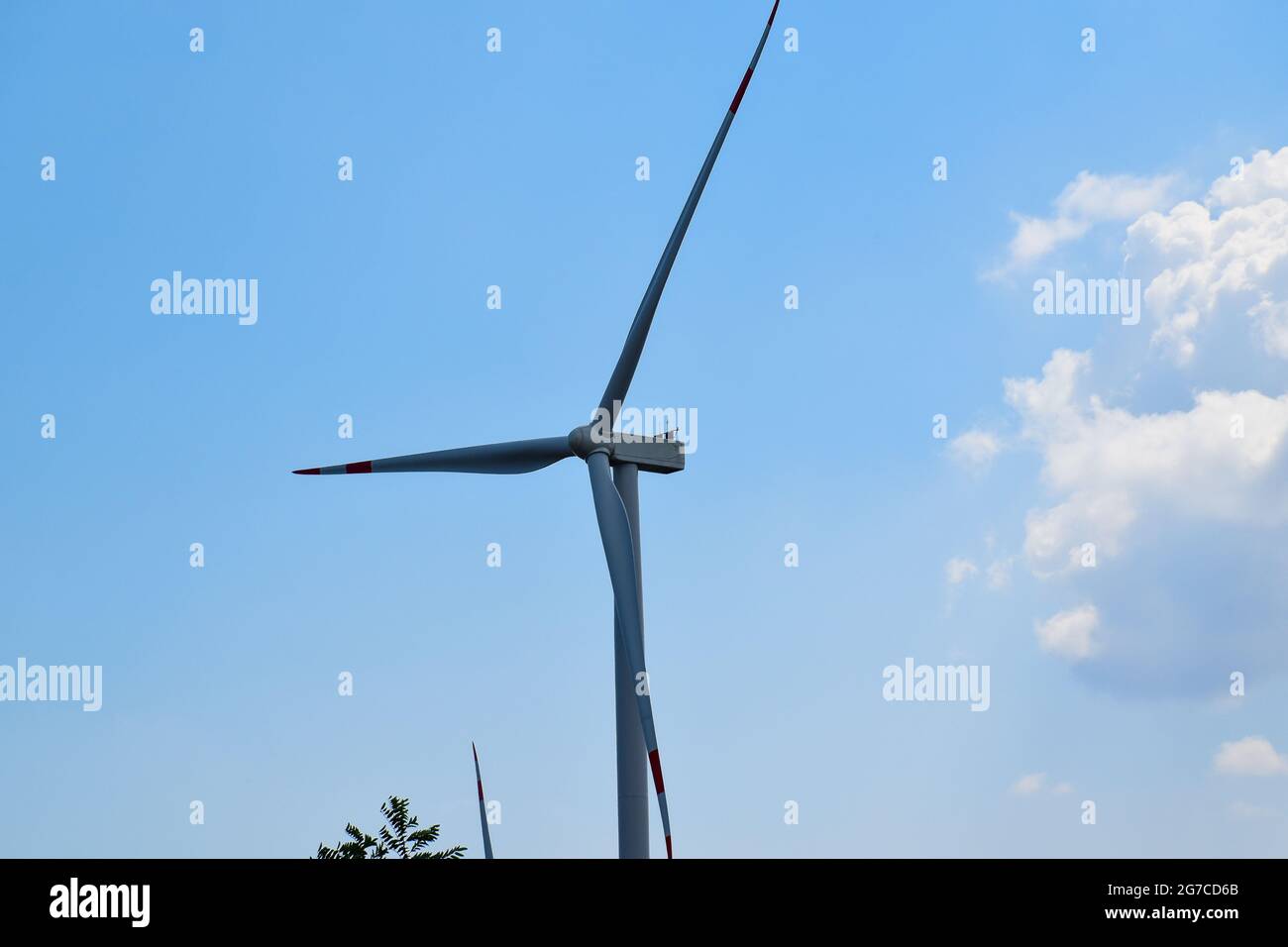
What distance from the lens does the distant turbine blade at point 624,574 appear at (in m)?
30.0

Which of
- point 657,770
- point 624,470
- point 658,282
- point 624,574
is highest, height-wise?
point 658,282

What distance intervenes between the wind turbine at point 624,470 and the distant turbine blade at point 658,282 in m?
0.03

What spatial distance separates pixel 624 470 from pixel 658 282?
4.82 m

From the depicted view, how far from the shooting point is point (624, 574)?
108 feet

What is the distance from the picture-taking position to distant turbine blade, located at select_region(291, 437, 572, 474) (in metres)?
36.6

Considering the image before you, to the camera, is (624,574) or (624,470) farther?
(624,470)

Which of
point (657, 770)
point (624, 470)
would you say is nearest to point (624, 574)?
point (624, 470)

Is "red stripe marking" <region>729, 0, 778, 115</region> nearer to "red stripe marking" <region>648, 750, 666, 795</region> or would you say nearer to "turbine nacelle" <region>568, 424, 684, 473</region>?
"turbine nacelle" <region>568, 424, 684, 473</region>

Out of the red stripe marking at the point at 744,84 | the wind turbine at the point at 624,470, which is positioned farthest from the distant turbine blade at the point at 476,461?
the red stripe marking at the point at 744,84

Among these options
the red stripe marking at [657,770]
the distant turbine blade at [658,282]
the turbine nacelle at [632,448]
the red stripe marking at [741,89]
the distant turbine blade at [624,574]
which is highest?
the red stripe marking at [741,89]

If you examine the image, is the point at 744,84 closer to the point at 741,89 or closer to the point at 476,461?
the point at 741,89

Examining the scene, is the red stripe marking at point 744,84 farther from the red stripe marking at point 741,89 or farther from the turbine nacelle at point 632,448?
the turbine nacelle at point 632,448
